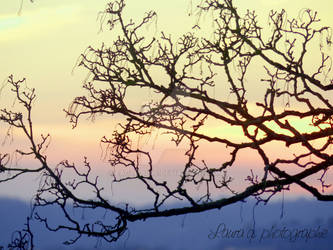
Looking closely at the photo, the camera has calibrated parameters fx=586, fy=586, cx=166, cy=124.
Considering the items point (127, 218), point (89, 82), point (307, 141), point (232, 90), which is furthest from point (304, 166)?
point (89, 82)

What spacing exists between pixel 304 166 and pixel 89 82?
4.39m

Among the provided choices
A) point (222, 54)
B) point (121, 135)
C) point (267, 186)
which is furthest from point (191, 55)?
point (267, 186)

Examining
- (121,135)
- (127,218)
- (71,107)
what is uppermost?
(71,107)

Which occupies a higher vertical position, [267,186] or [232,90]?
[232,90]

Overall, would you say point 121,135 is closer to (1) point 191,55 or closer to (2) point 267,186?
(1) point 191,55

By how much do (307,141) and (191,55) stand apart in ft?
8.68

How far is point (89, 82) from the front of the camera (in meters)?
11.4

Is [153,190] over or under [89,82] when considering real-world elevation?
under

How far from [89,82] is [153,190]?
2.45m

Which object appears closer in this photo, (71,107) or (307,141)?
(307,141)

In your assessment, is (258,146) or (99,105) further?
(99,105)

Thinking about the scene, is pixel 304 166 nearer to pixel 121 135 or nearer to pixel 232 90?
pixel 232 90

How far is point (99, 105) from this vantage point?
1131 centimetres

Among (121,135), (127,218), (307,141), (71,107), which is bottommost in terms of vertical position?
(127,218)
